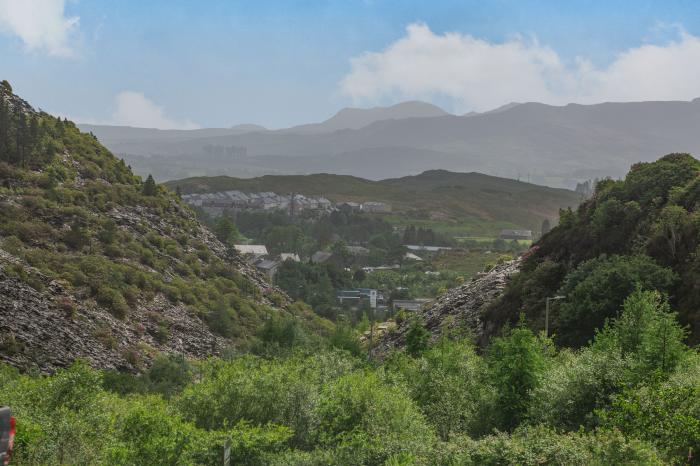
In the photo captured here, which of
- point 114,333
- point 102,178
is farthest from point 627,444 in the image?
point 102,178

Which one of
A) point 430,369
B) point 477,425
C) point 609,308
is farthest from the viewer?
point 609,308

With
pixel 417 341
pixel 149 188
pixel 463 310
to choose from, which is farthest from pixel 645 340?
pixel 149 188

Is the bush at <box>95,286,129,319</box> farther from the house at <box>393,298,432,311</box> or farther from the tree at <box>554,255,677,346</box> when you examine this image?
the house at <box>393,298,432,311</box>

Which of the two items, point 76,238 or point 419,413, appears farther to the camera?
point 76,238

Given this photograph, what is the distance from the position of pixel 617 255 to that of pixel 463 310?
20425mm

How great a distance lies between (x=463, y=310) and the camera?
73.6 meters

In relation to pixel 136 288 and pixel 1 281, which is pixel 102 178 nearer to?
pixel 136 288

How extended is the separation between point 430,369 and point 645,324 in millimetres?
10909

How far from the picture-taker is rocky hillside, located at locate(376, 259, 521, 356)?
6831 cm

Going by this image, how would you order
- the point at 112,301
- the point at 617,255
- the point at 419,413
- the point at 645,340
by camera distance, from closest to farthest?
the point at 645,340 < the point at 419,413 < the point at 617,255 < the point at 112,301

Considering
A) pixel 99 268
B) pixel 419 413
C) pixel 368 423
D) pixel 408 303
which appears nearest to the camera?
pixel 368 423

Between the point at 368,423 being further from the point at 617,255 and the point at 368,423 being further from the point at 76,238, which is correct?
the point at 76,238

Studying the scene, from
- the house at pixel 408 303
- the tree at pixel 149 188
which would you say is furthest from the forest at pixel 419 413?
the tree at pixel 149 188

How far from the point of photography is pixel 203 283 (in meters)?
99.0
